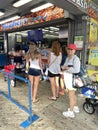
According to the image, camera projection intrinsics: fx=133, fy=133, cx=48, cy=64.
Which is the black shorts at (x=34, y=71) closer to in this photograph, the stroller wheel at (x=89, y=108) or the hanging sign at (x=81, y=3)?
the stroller wheel at (x=89, y=108)

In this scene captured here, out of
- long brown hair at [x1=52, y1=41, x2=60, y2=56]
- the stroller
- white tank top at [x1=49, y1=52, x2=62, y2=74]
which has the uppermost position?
long brown hair at [x1=52, y1=41, x2=60, y2=56]

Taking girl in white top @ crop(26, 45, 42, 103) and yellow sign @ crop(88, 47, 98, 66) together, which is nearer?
girl in white top @ crop(26, 45, 42, 103)

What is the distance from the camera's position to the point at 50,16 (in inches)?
178

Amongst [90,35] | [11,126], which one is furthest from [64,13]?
[11,126]

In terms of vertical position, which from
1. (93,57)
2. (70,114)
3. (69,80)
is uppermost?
(93,57)

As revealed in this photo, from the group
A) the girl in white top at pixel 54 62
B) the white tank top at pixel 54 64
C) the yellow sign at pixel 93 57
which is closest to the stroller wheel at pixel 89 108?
the girl in white top at pixel 54 62

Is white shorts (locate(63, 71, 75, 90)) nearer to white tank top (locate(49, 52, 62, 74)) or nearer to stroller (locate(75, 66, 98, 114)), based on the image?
stroller (locate(75, 66, 98, 114))

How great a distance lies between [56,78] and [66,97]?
24.2 inches

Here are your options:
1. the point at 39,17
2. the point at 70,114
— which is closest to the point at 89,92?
the point at 70,114

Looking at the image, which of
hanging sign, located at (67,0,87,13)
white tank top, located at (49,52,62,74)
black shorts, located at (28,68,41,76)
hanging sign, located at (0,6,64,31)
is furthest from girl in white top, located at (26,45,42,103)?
hanging sign, located at (0,6,64,31)

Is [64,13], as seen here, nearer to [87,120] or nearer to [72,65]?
[72,65]

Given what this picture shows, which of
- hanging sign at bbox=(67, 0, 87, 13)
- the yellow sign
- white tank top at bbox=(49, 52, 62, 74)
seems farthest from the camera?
the yellow sign

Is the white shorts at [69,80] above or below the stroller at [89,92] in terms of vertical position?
above

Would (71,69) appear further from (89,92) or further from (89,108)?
(89,108)
